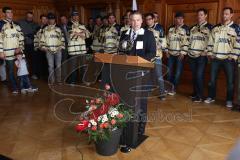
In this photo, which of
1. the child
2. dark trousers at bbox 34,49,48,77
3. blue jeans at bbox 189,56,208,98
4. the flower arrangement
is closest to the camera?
the flower arrangement

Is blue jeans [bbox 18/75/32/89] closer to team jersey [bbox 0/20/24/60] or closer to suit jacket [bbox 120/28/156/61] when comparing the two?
team jersey [bbox 0/20/24/60]

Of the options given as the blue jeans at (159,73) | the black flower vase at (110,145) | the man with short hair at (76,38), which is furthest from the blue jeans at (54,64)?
the black flower vase at (110,145)

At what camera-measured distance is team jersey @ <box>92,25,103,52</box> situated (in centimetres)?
552

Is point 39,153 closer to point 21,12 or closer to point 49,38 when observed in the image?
point 49,38

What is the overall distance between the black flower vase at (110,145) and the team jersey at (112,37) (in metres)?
2.72

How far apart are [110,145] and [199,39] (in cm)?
235

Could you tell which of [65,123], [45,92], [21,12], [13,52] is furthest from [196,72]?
[21,12]

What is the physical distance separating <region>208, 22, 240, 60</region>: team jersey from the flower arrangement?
76.9 inches

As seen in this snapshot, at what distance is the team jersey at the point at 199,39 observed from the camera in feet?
13.4

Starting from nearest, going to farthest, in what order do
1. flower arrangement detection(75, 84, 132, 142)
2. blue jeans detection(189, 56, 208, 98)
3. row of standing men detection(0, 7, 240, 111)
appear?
1. flower arrangement detection(75, 84, 132, 142)
2. row of standing men detection(0, 7, 240, 111)
3. blue jeans detection(189, 56, 208, 98)

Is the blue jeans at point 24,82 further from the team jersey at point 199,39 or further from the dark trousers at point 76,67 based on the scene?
the team jersey at point 199,39

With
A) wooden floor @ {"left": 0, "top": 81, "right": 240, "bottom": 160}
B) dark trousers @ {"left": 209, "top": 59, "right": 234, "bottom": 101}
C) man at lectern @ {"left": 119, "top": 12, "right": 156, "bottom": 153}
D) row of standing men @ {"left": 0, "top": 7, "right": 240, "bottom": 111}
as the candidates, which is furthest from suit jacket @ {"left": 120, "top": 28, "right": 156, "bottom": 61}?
dark trousers @ {"left": 209, "top": 59, "right": 234, "bottom": 101}

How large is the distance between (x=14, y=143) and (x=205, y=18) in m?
3.12

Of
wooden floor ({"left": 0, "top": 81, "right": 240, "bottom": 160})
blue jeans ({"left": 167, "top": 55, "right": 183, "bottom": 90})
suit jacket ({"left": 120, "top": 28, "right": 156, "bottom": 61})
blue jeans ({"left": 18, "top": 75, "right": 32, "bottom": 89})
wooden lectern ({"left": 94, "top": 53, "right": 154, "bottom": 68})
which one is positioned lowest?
wooden floor ({"left": 0, "top": 81, "right": 240, "bottom": 160})
